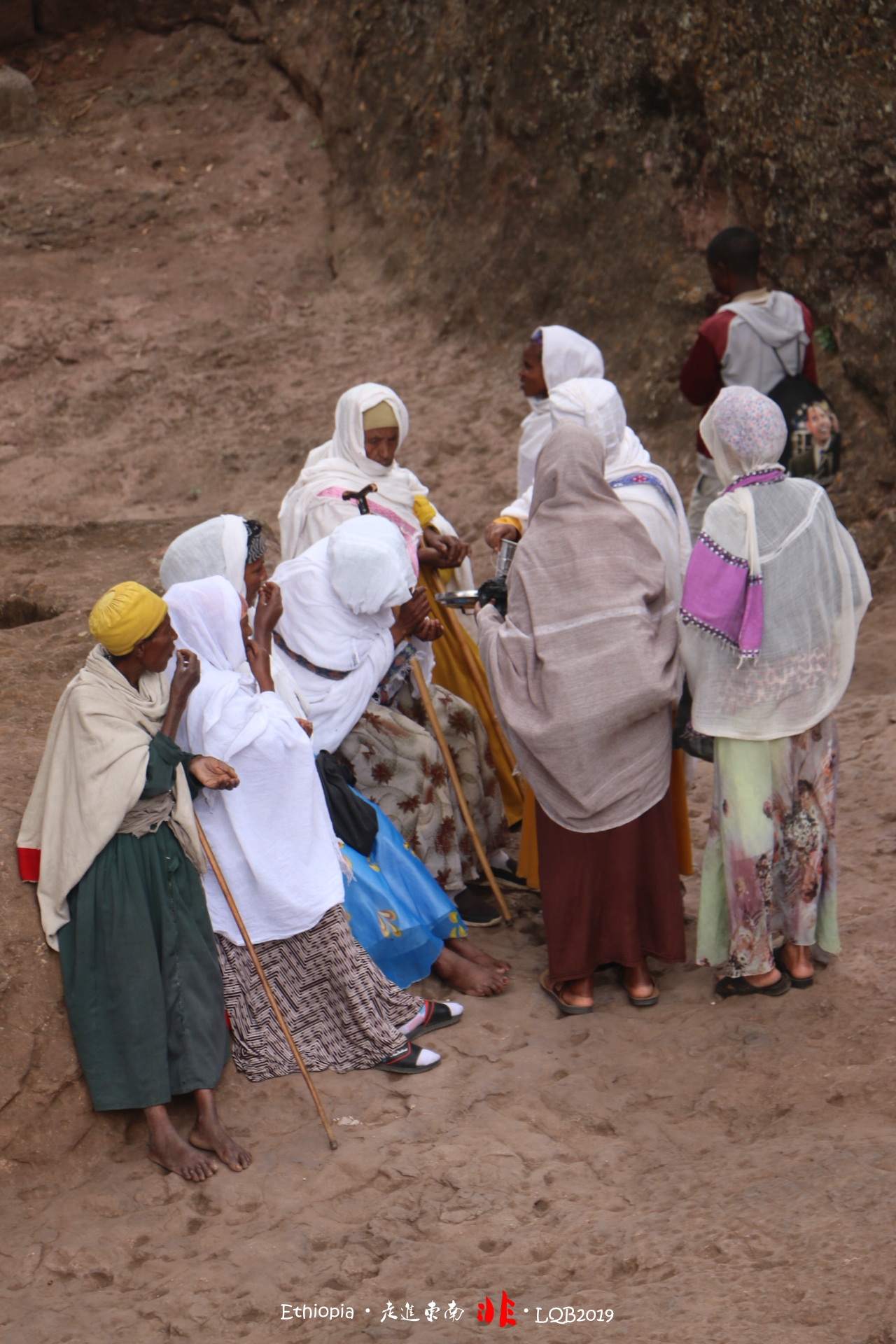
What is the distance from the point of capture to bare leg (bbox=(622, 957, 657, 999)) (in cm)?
430

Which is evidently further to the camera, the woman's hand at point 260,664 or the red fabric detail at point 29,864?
the woman's hand at point 260,664

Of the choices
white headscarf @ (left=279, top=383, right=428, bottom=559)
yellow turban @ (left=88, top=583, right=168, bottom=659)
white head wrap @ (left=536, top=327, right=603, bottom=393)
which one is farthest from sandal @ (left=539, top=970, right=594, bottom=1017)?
white head wrap @ (left=536, top=327, right=603, bottom=393)

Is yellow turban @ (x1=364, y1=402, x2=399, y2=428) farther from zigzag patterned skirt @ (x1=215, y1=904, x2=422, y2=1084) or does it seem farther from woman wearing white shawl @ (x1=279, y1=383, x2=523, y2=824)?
zigzag patterned skirt @ (x1=215, y1=904, x2=422, y2=1084)

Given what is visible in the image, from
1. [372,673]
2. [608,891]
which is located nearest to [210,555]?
[372,673]

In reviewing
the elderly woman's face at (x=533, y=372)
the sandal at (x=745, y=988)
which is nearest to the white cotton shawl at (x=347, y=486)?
the elderly woman's face at (x=533, y=372)

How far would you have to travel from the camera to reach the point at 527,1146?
142 inches

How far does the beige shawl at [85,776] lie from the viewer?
352 cm

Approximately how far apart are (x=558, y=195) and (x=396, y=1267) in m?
8.43

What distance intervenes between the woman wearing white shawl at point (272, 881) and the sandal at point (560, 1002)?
21.0 inches

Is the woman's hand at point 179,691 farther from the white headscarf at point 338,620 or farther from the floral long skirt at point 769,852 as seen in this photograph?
the floral long skirt at point 769,852

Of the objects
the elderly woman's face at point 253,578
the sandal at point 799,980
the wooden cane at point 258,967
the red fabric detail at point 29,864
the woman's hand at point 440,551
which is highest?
the elderly woman's face at point 253,578

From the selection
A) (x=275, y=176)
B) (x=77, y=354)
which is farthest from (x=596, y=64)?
(x=77, y=354)

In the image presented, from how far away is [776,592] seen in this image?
3945 millimetres

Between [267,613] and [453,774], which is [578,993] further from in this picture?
[267,613]
